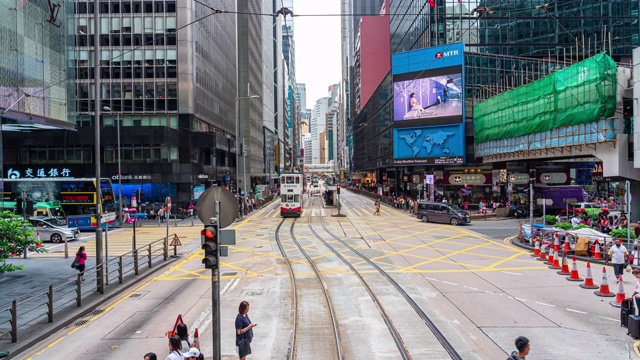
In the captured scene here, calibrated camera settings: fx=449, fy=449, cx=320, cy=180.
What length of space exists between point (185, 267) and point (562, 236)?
56.8ft

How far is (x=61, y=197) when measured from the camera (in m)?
34.2

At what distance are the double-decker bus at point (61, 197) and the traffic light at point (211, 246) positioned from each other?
29795 mm

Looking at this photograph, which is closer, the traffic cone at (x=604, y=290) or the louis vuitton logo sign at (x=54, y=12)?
the traffic cone at (x=604, y=290)

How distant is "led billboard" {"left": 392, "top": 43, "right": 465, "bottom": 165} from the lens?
52906 mm

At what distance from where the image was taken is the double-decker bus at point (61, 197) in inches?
1316

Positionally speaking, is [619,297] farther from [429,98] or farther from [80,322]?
[429,98]

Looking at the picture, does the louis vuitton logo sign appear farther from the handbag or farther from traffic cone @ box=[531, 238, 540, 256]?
traffic cone @ box=[531, 238, 540, 256]

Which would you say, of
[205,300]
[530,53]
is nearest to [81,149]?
[205,300]

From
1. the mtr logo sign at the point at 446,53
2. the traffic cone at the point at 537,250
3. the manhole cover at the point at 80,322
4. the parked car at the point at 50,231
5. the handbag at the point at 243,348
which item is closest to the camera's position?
the handbag at the point at 243,348

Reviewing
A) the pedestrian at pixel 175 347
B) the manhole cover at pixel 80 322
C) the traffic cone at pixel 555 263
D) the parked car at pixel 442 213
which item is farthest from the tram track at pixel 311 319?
the parked car at pixel 442 213

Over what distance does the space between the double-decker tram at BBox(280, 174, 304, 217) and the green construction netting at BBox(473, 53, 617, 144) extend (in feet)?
66.5

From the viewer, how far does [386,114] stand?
70.7 metres

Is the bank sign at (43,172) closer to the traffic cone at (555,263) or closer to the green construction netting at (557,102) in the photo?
the green construction netting at (557,102)

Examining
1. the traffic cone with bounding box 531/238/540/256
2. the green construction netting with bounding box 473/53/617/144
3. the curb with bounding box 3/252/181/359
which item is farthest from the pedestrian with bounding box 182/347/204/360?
the green construction netting with bounding box 473/53/617/144
